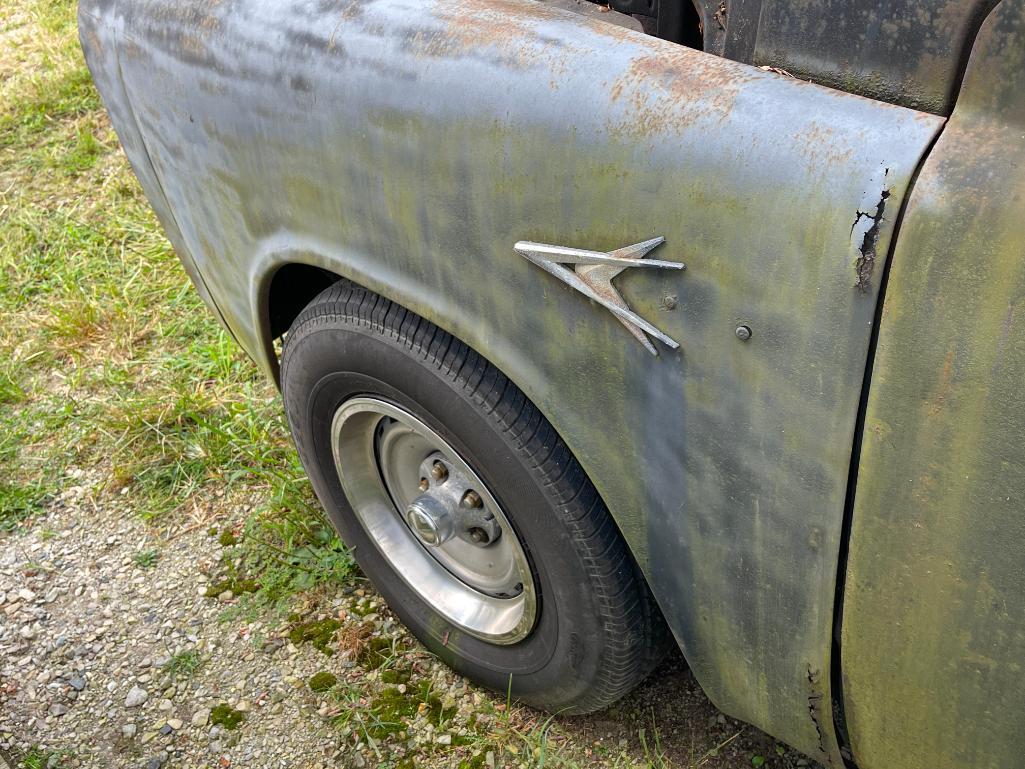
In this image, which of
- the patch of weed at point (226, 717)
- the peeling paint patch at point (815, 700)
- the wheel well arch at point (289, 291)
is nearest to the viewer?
the peeling paint patch at point (815, 700)

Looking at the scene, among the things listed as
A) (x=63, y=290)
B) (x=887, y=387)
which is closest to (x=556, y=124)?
(x=887, y=387)

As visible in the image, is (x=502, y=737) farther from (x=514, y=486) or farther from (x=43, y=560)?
(x=43, y=560)

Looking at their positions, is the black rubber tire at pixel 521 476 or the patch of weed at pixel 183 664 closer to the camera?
the black rubber tire at pixel 521 476

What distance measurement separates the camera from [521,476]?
62.3 inches

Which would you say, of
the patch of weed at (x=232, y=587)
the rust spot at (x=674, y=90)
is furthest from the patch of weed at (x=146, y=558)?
the rust spot at (x=674, y=90)

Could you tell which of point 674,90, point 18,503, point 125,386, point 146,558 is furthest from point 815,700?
point 125,386

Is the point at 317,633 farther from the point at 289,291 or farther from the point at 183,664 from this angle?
the point at 289,291

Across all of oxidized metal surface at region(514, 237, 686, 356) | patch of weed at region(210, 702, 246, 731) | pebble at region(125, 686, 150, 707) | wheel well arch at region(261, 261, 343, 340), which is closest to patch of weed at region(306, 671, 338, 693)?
patch of weed at region(210, 702, 246, 731)

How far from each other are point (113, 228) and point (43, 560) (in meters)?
1.81

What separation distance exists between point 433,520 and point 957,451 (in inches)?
45.4

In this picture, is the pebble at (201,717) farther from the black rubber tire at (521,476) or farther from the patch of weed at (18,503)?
the patch of weed at (18,503)

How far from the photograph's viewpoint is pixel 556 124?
122 centimetres

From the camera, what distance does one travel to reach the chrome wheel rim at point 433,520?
184cm

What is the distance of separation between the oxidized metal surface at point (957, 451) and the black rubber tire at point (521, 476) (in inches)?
19.3
